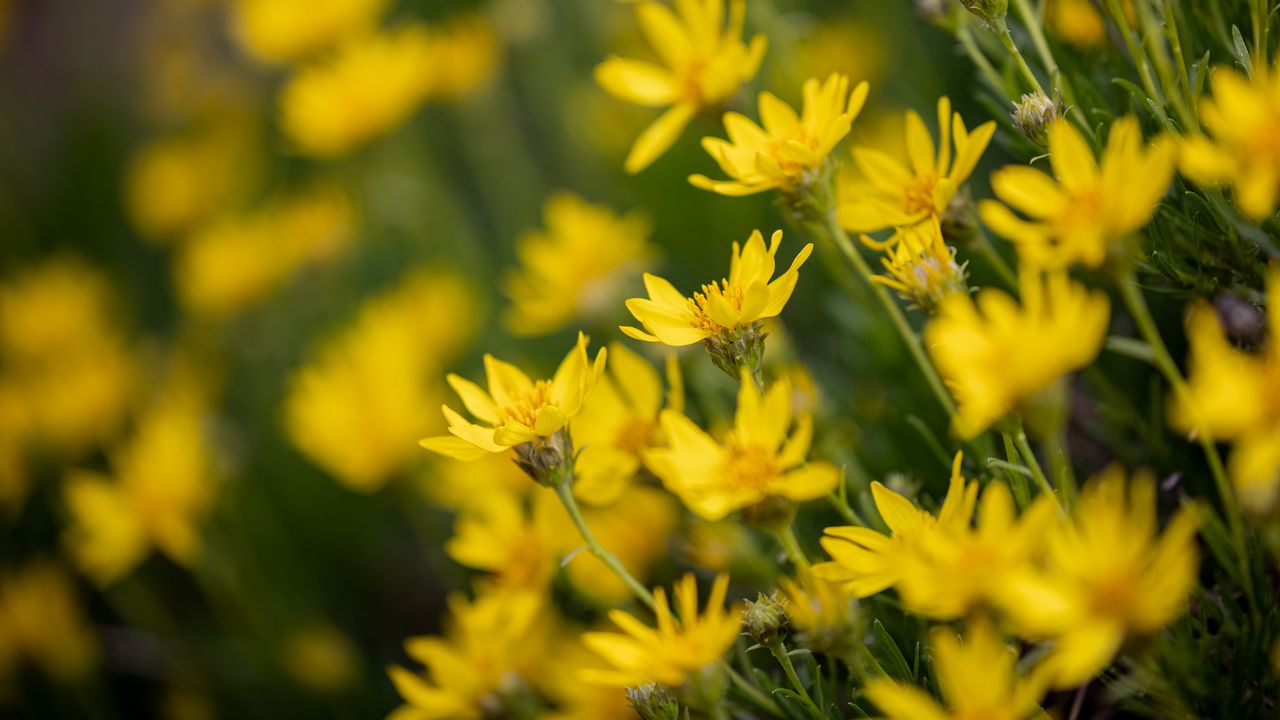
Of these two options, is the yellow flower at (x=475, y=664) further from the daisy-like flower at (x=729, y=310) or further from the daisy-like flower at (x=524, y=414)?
the daisy-like flower at (x=729, y=310)

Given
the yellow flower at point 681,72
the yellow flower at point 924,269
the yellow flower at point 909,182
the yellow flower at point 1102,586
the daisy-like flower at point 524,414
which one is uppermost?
the yellow flower at point 681,72

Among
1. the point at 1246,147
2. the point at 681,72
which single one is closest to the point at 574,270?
the point at 681,72

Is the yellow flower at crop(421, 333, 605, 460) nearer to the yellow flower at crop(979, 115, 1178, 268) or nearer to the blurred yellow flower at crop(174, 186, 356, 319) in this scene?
the yellow flower at crop(979, 115, 1178, 268)

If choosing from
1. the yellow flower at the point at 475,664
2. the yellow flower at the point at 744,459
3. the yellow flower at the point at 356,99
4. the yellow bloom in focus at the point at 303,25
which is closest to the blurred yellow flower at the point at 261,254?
the yellow flower at the point at 356,99

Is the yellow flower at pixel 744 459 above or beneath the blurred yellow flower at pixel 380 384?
above

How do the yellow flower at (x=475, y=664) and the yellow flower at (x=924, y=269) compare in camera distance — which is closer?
the yellow flower at (x=924, y=269)

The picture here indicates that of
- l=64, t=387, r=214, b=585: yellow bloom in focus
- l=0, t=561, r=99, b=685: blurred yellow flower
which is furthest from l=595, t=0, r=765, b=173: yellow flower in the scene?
l=0, t=561, r=99, b=685: blurred yellow flower
